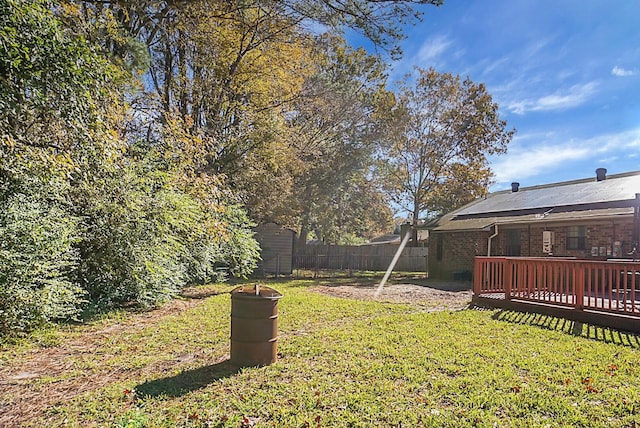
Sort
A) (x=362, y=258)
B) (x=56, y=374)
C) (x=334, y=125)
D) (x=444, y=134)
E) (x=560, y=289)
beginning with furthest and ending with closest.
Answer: (x=444, y=134)
(x=362, y=258)
(x=334, y=125)
(x=560, y=289)
(x=56, y=374)

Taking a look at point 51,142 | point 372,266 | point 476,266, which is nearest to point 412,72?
point 372,266

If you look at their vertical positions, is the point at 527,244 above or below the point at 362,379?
above

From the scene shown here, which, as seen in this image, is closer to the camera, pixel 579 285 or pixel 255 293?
pixel 255 293

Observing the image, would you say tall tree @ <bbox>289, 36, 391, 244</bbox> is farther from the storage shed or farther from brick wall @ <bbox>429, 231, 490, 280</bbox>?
brick wall @ <bbox>429, 231, 490, 280</bbox>

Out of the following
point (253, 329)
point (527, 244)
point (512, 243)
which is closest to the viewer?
point (253, 329)

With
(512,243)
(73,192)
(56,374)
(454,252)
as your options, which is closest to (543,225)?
(512,243)

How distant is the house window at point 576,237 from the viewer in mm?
13680

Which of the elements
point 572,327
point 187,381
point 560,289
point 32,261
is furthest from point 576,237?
point 32,261

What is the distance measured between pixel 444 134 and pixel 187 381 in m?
24.5

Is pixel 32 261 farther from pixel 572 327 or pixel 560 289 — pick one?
pixel 560 289

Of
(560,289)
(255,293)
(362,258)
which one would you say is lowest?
(362,258)

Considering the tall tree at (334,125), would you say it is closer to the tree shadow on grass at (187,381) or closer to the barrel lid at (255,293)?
the barrel lid at (255,293)

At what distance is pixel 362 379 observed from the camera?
4.28 metres

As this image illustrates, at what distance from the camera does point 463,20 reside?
33.9ft
